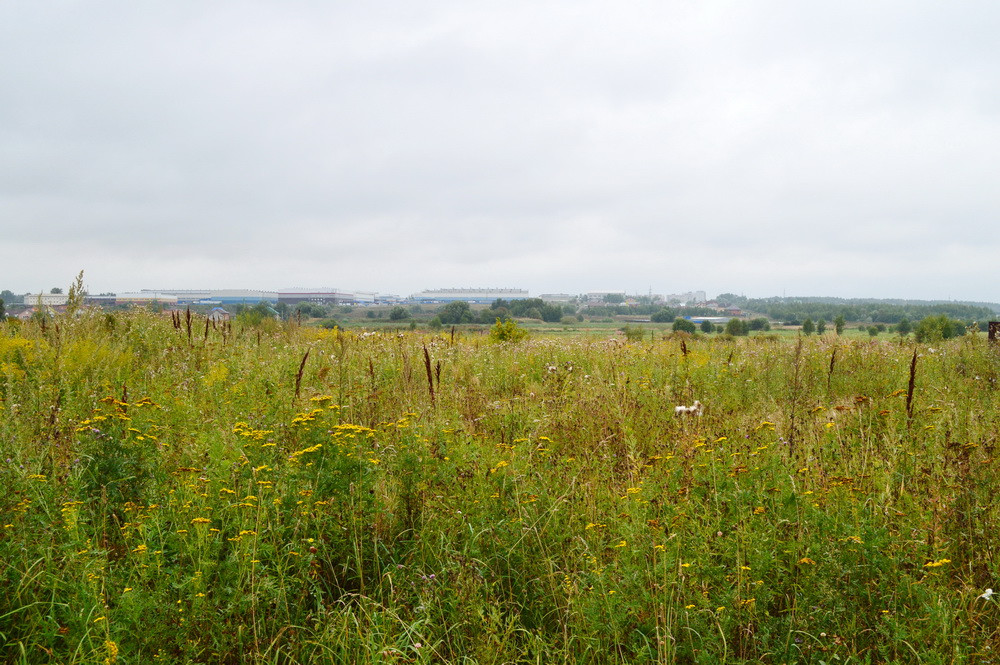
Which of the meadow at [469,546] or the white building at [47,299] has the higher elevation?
the white building at [47,299]

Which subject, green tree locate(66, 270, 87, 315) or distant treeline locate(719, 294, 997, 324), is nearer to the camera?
green tree locate(66, 270, 87, 315)

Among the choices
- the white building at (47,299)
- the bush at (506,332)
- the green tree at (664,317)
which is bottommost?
the green tree at (664,317)

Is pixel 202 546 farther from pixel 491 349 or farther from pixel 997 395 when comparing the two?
pixel 491 349

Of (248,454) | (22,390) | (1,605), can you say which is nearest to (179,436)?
(248,454)

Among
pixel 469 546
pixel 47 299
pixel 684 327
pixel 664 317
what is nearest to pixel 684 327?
pixel 684 327

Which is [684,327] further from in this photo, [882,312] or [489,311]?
[882,312]

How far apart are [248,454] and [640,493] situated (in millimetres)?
2240

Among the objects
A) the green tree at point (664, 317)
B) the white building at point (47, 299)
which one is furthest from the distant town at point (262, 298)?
the green tree at point (664, 317)

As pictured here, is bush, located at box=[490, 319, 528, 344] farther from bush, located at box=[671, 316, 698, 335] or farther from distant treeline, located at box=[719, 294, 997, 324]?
distant treeline, located at box=[719, 294, 997, 324]

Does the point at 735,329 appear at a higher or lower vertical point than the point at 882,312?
lower

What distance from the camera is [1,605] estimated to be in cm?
249

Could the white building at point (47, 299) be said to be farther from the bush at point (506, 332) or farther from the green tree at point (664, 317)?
the green tree at point (664, 317)

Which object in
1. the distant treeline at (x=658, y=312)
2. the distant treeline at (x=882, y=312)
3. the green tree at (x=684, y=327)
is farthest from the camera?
the distant treeline at (x=658, y=312)

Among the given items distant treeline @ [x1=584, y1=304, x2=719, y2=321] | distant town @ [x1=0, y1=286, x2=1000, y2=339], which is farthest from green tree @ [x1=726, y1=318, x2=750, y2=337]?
distant treeline @ [x1=584, y1=304, x2=719, y2=321]
